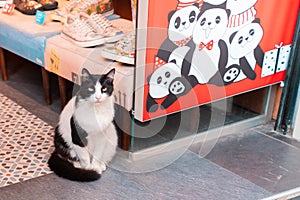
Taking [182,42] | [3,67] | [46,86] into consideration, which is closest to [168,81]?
[182,42]

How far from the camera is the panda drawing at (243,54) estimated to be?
7.59 ft

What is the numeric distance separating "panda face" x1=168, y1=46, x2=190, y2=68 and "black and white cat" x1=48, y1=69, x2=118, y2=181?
30 centimetres

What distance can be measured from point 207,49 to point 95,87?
61 centimetres

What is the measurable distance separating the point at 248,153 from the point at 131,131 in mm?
717

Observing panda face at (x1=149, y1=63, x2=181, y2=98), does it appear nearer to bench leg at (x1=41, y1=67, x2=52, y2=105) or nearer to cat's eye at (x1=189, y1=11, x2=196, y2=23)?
cat's eye at (x1=189, y1=11, x2=196, y2=23)

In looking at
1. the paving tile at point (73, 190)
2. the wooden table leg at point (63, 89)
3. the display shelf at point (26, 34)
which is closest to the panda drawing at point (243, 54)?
the paving tile at point (73, 190)

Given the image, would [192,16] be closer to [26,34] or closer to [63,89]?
[63,89]

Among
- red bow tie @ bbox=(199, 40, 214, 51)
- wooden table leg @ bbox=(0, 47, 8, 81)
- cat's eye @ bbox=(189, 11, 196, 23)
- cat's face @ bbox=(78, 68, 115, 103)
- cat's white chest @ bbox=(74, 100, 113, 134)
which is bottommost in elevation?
wooden table leg @ bbox=(0, 47, 8, 81)

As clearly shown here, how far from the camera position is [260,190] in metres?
2.15

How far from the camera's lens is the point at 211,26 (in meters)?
2.17

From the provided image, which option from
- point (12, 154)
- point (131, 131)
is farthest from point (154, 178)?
point (12, 154)

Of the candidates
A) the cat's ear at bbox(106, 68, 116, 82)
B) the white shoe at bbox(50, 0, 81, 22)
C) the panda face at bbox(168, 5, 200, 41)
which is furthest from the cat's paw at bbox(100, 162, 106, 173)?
the white shoe at bbox(50, 0, 81, 22)

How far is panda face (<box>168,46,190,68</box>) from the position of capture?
210 cm

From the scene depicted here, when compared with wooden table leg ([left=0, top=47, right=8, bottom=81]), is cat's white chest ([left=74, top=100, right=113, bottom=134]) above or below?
above
